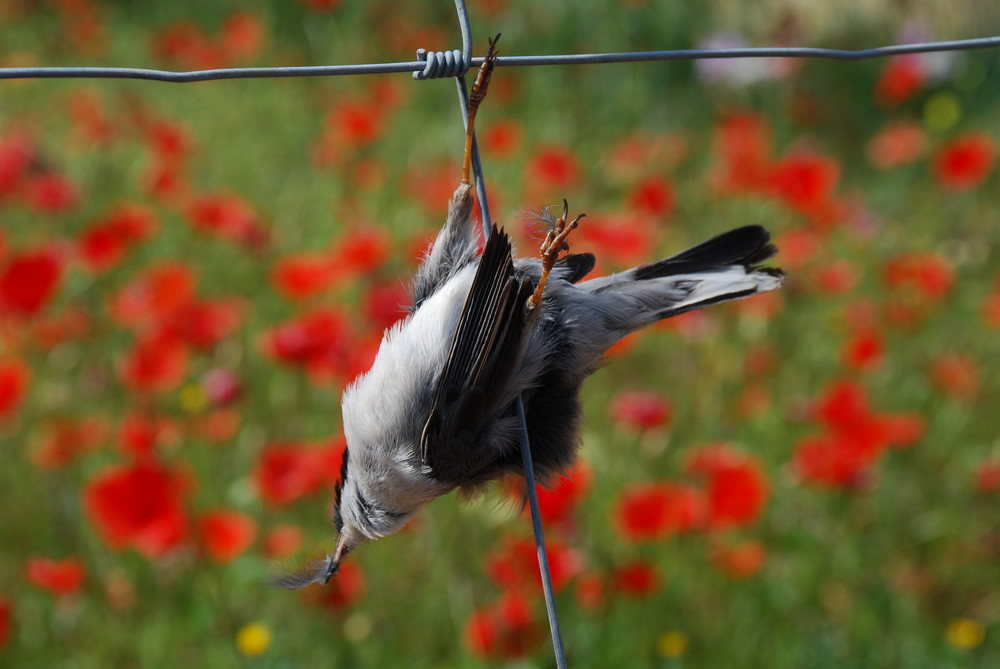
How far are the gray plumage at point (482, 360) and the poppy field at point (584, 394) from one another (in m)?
0.13

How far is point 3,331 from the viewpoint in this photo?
2.75 m

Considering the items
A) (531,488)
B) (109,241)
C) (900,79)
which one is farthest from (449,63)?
(900,79)

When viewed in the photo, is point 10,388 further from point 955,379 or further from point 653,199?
point 955,379

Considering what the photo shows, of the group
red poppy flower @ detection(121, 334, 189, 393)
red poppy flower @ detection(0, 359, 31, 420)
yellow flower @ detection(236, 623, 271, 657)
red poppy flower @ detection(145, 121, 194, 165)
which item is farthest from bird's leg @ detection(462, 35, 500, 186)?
red poppy flower @ detection(145, 121, 194, 165)

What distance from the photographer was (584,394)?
2822 millimetres

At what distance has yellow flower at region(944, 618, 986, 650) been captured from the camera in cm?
207

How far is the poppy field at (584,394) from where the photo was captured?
2.04 m

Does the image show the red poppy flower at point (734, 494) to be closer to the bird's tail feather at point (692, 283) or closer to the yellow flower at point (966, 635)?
the yellow flower at point (966, 635)

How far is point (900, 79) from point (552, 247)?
264cm

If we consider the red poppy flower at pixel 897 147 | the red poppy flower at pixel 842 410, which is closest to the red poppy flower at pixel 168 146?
the red poppy flower at pixel 842 410

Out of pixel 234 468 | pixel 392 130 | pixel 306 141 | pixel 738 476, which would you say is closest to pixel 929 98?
pixel 392 130

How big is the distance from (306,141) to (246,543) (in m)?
2.78

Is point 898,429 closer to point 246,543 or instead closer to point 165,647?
point 246,543

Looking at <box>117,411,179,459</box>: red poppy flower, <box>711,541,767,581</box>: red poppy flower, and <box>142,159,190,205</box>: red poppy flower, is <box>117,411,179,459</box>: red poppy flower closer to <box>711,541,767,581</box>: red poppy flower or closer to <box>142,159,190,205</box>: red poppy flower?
<box>142,159,190,205</box>: red poppy flower
